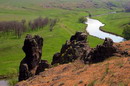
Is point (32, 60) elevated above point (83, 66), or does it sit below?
below

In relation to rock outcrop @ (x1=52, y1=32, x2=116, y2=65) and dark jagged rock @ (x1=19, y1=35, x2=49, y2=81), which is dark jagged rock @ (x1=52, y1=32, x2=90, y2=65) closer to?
rock outcrop @ (x1=52, y1=32, x2=116, y2=65)

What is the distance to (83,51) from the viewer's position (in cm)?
5316

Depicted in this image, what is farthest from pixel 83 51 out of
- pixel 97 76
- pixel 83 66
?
pixel 97 76

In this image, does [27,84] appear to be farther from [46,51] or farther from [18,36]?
[18,36]

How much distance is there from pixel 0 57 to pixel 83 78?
301 ft

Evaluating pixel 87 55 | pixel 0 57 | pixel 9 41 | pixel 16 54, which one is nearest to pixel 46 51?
pixel 16 54

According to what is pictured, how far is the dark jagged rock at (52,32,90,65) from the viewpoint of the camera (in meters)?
53.3

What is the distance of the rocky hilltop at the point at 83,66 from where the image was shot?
103 feet

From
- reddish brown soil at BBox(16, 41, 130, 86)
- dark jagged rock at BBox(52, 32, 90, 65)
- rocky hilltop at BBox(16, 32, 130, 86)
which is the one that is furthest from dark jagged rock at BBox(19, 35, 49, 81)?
reddish brown soil at BBox(16, 41, 130, 86)

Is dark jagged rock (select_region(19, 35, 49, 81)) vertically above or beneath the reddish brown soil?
beneath

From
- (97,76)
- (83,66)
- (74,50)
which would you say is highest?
(97,76)

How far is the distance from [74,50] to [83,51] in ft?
8.07

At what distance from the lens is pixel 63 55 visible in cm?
5566

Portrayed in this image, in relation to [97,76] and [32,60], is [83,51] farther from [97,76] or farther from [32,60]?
[97,76]
